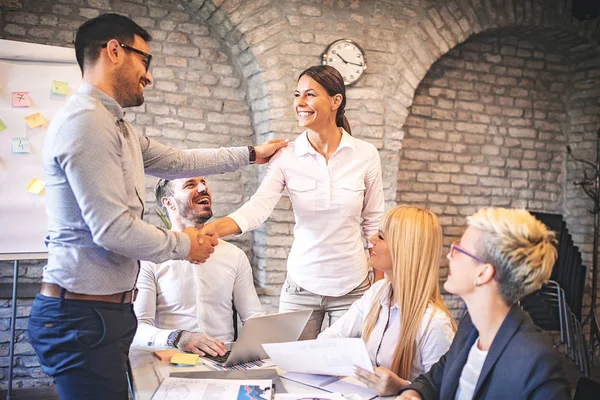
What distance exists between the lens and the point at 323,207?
8.10ft

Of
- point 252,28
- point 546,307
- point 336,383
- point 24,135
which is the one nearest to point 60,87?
point 24,135

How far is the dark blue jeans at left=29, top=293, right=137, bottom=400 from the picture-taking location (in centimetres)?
153

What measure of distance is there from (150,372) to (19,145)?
2.23m

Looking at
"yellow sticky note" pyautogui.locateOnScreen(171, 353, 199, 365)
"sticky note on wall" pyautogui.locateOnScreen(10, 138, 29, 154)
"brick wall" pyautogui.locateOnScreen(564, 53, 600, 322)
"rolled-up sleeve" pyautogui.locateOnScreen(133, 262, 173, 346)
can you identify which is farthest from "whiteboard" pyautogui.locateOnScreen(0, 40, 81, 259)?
"brick wall" pyautogui.locateOnScreen(564, 53, 600, 322)

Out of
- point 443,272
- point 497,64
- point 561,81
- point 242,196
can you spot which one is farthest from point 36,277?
point 561,81

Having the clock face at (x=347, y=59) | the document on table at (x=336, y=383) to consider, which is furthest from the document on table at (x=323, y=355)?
the clock face at (x=347, y=59)

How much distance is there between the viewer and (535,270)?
138 cm

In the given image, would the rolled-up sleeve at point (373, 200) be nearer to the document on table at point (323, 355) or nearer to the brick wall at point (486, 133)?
the document on table at point (323, 355)

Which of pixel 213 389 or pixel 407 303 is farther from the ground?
pixel 407 303

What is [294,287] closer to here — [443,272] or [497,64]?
[443,272]

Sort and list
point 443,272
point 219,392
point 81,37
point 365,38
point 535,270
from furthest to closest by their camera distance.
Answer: point 443,272, point 365,38, point 81,37, point 219,392, point 535,270

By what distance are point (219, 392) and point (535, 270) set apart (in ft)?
2.83

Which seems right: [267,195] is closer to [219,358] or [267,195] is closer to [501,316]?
[219,358]

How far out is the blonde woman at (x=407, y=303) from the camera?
181 cm
